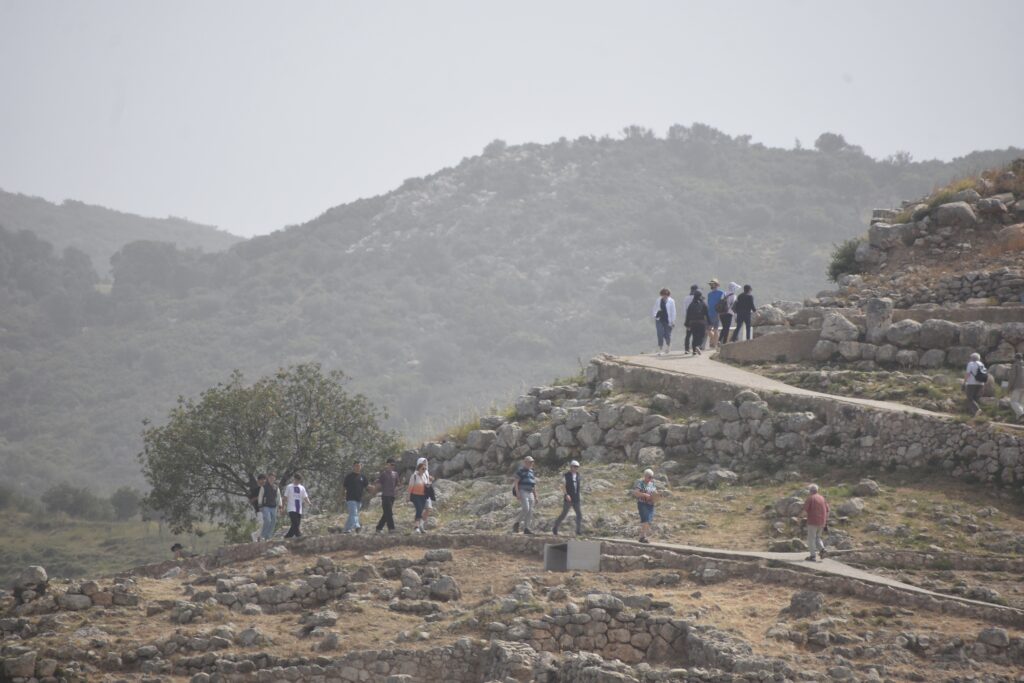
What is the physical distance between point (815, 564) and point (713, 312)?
46.4 feet

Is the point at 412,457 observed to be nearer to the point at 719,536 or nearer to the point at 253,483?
the point at 253,483

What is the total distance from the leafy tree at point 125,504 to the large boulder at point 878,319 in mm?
39809

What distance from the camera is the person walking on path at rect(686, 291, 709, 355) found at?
34.0 m

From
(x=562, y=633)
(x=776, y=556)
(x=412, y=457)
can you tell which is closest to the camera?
(x=562, y=633)

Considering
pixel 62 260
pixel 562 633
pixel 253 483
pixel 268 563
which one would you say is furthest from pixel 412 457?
pixel 62 260

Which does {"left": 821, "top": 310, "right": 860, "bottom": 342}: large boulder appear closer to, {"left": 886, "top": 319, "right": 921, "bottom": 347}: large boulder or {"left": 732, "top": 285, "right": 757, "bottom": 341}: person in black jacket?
{"left": 886, "top": 319, "right": 921, "bottom": 347}: large boulder

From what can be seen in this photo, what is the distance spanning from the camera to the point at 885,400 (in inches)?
1127

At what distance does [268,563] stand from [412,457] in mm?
7399

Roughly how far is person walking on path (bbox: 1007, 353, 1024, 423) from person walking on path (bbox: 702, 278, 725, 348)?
353 inches

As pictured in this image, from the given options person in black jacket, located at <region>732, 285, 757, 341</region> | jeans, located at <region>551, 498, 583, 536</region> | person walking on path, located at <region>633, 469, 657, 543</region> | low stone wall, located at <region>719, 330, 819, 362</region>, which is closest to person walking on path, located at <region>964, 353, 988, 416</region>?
low stone wall, located at <region>719, 330, 819, 362</region>

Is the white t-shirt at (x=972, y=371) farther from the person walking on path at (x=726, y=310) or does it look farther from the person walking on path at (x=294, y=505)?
the person walking on path at (x=294, y=505)

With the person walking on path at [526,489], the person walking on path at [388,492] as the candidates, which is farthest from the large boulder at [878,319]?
the person walking on path at [388,492]

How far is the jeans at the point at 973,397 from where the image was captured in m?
26.8

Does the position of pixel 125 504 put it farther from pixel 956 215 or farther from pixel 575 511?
pixel 575 511
